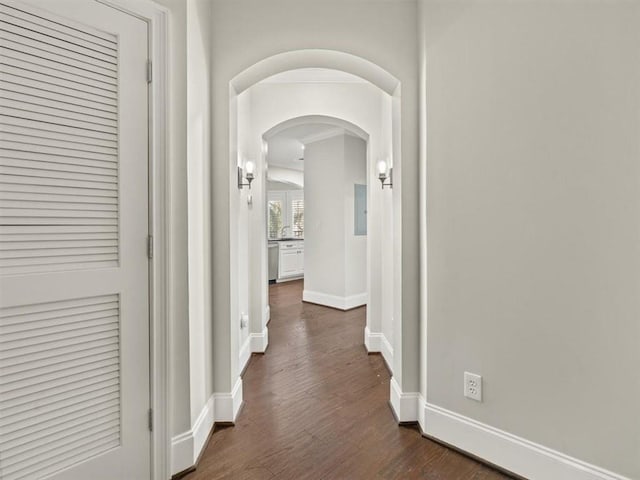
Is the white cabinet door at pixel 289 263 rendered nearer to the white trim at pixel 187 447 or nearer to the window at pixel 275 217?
the window at pixel 275 217

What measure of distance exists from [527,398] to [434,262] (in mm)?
787

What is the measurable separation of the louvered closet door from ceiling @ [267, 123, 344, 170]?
300 centimetres

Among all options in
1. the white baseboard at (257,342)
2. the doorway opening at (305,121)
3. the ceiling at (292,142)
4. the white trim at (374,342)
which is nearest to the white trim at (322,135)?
the ceiling at (292,142)

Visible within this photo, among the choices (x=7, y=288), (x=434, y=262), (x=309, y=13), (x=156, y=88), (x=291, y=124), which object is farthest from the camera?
(x=291, y=124)

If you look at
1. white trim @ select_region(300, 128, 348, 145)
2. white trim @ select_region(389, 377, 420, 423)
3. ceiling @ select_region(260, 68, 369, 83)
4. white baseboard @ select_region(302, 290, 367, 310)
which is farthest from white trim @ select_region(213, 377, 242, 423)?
white trim @ select_region(300, 128, 348, 145)

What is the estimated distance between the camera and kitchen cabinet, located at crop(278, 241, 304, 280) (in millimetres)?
7527

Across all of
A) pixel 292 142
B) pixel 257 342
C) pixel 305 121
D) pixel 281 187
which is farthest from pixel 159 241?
pixel 281 187

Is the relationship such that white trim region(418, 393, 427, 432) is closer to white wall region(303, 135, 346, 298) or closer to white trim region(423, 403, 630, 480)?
white trim region(423, 403, 630, 480)

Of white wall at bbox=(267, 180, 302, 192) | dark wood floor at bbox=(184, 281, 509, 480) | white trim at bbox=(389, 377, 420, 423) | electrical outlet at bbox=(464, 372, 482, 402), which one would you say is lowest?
dark wood floor at bbox=(184, 281, 509, 480)

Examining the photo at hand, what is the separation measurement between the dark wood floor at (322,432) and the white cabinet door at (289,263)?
178 inches

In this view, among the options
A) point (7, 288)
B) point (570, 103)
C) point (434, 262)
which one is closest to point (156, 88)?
point (7, 288)

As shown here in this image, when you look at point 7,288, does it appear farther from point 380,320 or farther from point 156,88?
point 380,320

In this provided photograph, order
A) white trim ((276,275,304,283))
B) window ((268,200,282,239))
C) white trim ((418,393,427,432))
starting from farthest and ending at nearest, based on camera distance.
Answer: window ((268,200,282,239))
white trim ((276,275,304,283))
white trim ((418,393,427,432))

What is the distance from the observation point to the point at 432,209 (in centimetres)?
177
